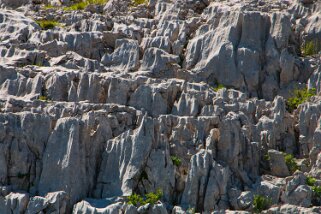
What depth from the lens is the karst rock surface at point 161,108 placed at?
202ft

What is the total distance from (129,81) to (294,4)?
23965 mm

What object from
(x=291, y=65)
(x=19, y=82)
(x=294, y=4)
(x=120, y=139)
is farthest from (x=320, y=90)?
(x=19, y=82)

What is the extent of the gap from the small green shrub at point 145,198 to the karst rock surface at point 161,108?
0.32 meters

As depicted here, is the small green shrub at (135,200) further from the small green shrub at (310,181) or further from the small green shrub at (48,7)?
the small green shrub at (48,7)

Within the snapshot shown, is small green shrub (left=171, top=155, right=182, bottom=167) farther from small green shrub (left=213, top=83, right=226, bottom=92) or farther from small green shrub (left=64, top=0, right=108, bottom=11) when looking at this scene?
small green shrub (left=64, top=0, right=108, bottom=11)

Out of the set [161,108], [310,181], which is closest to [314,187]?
[310,181]

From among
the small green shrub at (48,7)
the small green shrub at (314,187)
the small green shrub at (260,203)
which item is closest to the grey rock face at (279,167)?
the small green shrub at (314,187)

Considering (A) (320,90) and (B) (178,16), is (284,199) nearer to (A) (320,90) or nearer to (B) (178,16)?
(A) (320,90)

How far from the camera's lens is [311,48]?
264 feet

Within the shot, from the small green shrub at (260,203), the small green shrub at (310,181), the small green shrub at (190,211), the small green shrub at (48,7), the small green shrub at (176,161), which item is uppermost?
the small green shrub at (48,7)

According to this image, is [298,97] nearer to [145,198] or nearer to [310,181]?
[310,181]

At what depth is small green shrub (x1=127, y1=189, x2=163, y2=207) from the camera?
2340 inches

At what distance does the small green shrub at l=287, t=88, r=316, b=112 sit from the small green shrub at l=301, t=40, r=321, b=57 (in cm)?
635

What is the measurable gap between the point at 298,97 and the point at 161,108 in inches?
512
